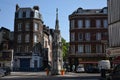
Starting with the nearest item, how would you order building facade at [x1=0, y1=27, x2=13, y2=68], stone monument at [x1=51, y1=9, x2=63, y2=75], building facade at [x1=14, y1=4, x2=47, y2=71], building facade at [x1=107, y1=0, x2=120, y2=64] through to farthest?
stone monument at [x1=51, y1=9, x2=63, y2=75] < building facade at [x1=107, y1=0, x2=120, y2=64] < building facade at [x1=0, y1=27, x2=13, y2=68] < building facade at [x1=14, y1=4, x2=47, y2=71]

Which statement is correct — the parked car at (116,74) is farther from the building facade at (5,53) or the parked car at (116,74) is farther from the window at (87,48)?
the building facade at (5,53)

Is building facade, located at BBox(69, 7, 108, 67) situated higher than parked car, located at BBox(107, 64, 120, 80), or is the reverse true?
building facade, located at BBox(69, 7, 108, 67)

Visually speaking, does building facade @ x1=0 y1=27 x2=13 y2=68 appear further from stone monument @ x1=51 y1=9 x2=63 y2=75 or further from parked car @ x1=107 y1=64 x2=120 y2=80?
parked car @ x1=107 y1=64 x2=120 y2=80

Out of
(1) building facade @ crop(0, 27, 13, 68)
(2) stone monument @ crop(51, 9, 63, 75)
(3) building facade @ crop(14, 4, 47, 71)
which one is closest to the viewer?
(2) stone monument @ crop(51, 9, 63, 75)

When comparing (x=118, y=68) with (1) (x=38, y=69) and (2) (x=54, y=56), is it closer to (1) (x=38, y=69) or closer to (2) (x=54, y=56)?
(2) (x=54, y=56)

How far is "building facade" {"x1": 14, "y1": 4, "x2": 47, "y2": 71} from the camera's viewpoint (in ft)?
248

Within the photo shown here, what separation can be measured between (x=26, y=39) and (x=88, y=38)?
49.2 ft

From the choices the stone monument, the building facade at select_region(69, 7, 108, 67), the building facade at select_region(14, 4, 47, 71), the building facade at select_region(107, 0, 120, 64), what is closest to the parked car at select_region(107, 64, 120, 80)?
the stone monument

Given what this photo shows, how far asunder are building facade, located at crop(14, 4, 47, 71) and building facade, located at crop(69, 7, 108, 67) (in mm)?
8803

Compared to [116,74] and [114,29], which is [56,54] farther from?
[116,74]

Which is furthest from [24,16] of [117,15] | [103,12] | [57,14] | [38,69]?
[117,15]

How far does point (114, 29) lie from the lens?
51.1 metres

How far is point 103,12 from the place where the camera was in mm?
75812

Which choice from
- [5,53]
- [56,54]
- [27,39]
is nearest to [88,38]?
[27,39]
